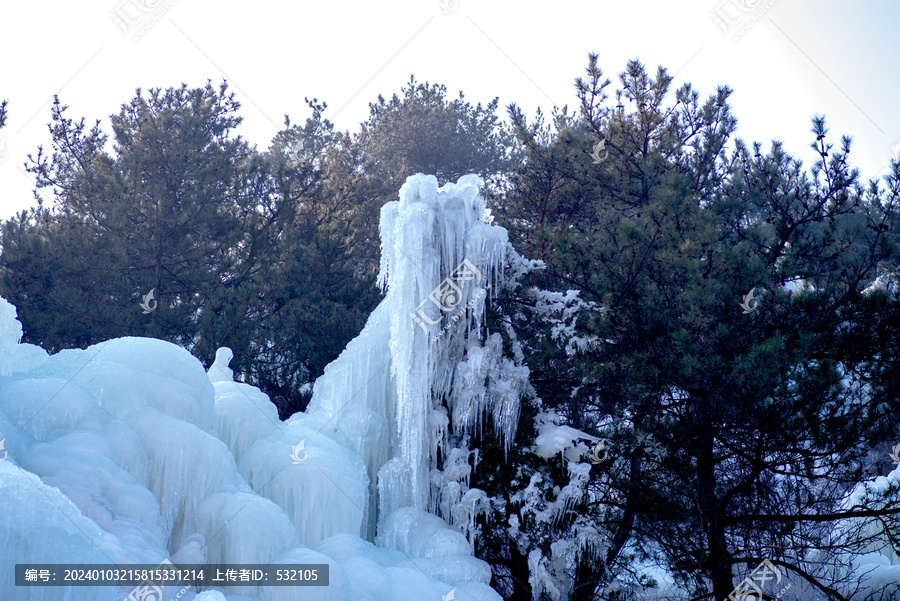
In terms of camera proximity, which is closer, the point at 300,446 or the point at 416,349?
the point at 300,446

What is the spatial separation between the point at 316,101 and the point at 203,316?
32.7 feet

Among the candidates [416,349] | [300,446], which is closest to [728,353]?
[416,349]

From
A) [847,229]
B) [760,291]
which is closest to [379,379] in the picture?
[760,291]

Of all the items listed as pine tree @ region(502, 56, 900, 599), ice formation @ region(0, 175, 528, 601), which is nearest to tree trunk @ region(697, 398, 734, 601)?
pine tree @ region(502, 56, 900, 599)

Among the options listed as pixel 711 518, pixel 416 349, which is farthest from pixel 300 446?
pixel 711 518

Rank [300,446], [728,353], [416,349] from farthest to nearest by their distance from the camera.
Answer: [416,349] < [728,353] < [300,446]

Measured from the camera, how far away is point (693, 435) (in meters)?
7.76

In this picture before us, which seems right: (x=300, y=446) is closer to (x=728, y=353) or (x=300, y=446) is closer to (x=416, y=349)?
(x=416, y=349)

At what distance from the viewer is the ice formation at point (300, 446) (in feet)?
16.0

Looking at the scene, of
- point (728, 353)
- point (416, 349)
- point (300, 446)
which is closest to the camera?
point (300, 446)

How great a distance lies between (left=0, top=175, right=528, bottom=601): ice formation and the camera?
4.86 m

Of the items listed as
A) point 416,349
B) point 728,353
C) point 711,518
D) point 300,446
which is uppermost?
Result: point 416,349

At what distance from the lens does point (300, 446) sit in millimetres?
6996

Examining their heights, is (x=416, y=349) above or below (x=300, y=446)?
above
